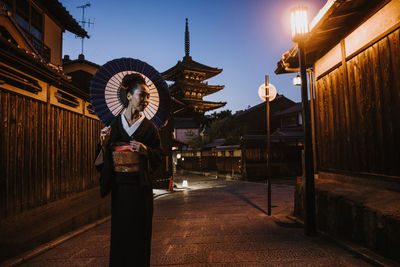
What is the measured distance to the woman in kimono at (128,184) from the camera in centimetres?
266

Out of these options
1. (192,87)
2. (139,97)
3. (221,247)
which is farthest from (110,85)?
(192,87)

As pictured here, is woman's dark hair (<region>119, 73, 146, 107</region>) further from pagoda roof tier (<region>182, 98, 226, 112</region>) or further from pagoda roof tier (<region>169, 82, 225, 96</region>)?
pagoda roof tier (<region>169, 82, 225, 96</region>)

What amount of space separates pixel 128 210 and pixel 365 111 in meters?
5.47

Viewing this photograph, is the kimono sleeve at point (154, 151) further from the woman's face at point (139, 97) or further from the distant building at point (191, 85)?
the distant building at point (191, 85)

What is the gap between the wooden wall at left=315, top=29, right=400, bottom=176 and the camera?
175 inches

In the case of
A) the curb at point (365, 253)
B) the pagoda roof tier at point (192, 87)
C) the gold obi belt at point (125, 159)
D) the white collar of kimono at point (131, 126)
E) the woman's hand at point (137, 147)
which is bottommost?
the curb at point (365, 253)

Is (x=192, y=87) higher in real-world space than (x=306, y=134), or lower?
higher

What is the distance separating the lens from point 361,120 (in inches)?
210

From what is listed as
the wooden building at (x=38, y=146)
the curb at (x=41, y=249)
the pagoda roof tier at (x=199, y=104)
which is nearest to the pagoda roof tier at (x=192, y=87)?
the pagoda roof tier at (x=199, y=104)

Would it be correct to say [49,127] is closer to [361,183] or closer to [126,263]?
[126,263]

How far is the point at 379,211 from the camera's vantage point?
3498 millimetres

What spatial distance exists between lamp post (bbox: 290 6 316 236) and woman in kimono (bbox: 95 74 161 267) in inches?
136

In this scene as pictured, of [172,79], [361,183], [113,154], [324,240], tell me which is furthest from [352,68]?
[172,79]

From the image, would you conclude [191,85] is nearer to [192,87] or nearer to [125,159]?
[192,87]
